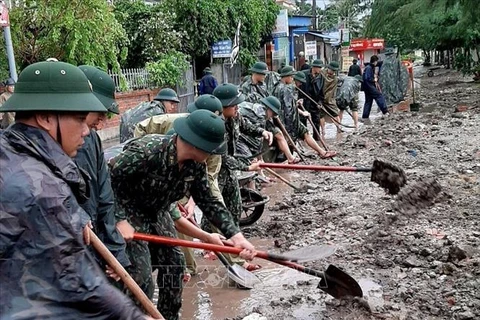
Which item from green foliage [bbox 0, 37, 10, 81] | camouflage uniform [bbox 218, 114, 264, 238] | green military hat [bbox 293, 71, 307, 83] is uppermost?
green foliage [bbox 0, 37, 10, 81]

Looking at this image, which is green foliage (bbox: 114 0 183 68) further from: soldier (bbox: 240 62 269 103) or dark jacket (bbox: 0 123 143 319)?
dark jacket (bbox: 0 123 143 319)

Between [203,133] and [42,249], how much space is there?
1782mm

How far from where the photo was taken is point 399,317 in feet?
14.4

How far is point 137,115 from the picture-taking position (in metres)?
6.22

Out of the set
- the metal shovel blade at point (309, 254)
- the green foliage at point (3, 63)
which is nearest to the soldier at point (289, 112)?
the green foliage at point (3, 63)

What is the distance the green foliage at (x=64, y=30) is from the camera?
11352 mm

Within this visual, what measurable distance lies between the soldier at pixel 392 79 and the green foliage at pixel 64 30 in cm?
950

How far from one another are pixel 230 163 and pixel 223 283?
1.15 meters

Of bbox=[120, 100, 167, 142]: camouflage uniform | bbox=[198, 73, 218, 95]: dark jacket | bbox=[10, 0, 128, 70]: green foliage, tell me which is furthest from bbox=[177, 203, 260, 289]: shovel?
bbox=[198, 73, 218, 95]: dark jacket

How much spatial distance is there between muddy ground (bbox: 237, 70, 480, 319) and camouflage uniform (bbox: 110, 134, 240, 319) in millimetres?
1058

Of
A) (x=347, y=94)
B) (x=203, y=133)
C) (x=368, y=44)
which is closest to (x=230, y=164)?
(x=203, y=133)

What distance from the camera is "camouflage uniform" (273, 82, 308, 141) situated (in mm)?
10195

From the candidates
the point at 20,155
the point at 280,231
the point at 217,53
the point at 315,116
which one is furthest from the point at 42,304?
the point at 217,53

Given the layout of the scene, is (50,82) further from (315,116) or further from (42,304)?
(315,116)
